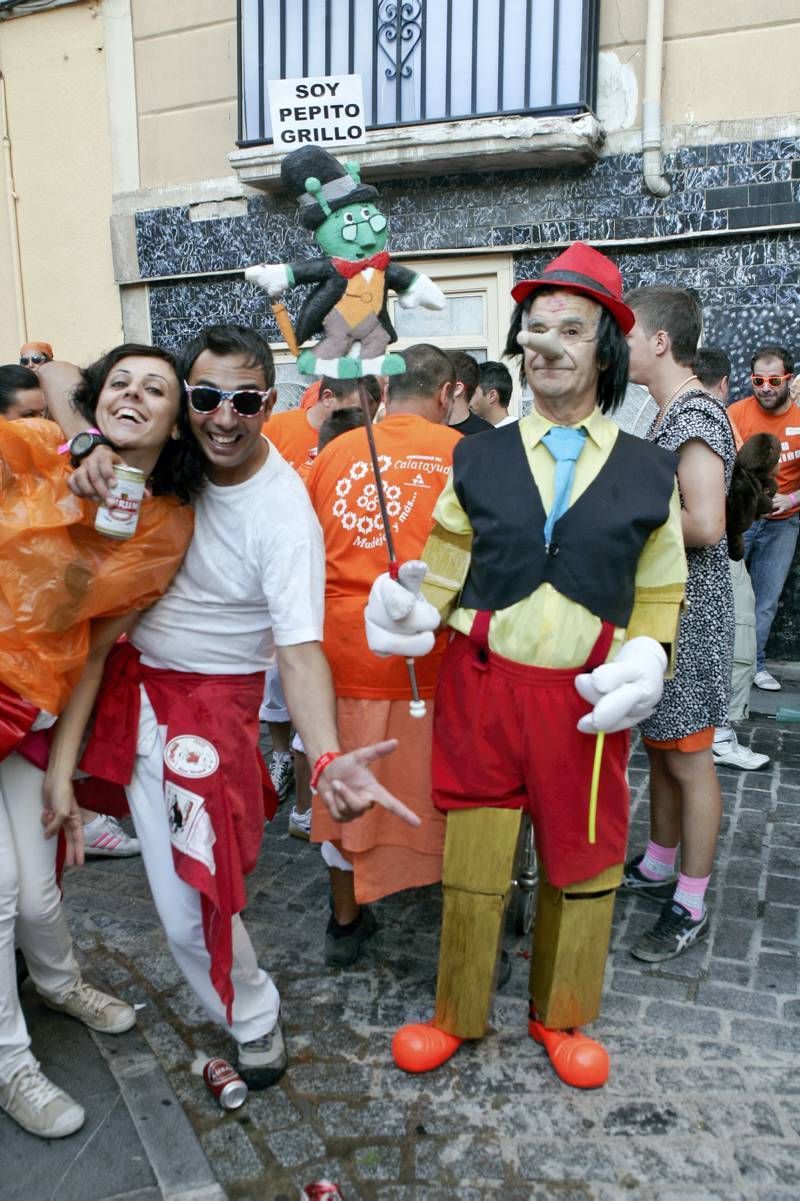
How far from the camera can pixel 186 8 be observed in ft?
23.9

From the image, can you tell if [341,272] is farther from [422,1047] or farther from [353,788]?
[422,1047]

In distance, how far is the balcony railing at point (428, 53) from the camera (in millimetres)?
6227

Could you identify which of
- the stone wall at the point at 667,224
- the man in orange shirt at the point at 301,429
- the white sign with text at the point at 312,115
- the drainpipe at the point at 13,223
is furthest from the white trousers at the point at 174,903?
the drainpipe at the point at 13,223

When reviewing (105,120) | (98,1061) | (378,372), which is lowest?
(98,1061)

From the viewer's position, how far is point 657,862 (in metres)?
3.54

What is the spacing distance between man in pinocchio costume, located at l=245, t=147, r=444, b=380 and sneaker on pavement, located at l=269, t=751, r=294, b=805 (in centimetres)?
264

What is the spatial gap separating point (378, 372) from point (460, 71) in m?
5.17

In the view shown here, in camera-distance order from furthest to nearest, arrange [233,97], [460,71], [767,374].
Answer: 1. [233,97]
2. [460,71]
3. [767,374]

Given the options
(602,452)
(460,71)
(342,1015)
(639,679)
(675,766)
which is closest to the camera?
(639,679)

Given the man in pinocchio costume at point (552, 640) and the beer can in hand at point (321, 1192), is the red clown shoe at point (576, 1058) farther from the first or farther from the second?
the beer can in hand at point (321, 1192)

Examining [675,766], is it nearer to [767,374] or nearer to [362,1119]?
[362,1119]

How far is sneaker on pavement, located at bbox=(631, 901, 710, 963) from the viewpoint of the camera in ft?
10.2

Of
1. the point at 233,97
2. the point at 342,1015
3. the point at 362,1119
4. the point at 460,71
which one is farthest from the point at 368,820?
the point at 233,97

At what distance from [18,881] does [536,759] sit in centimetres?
129
